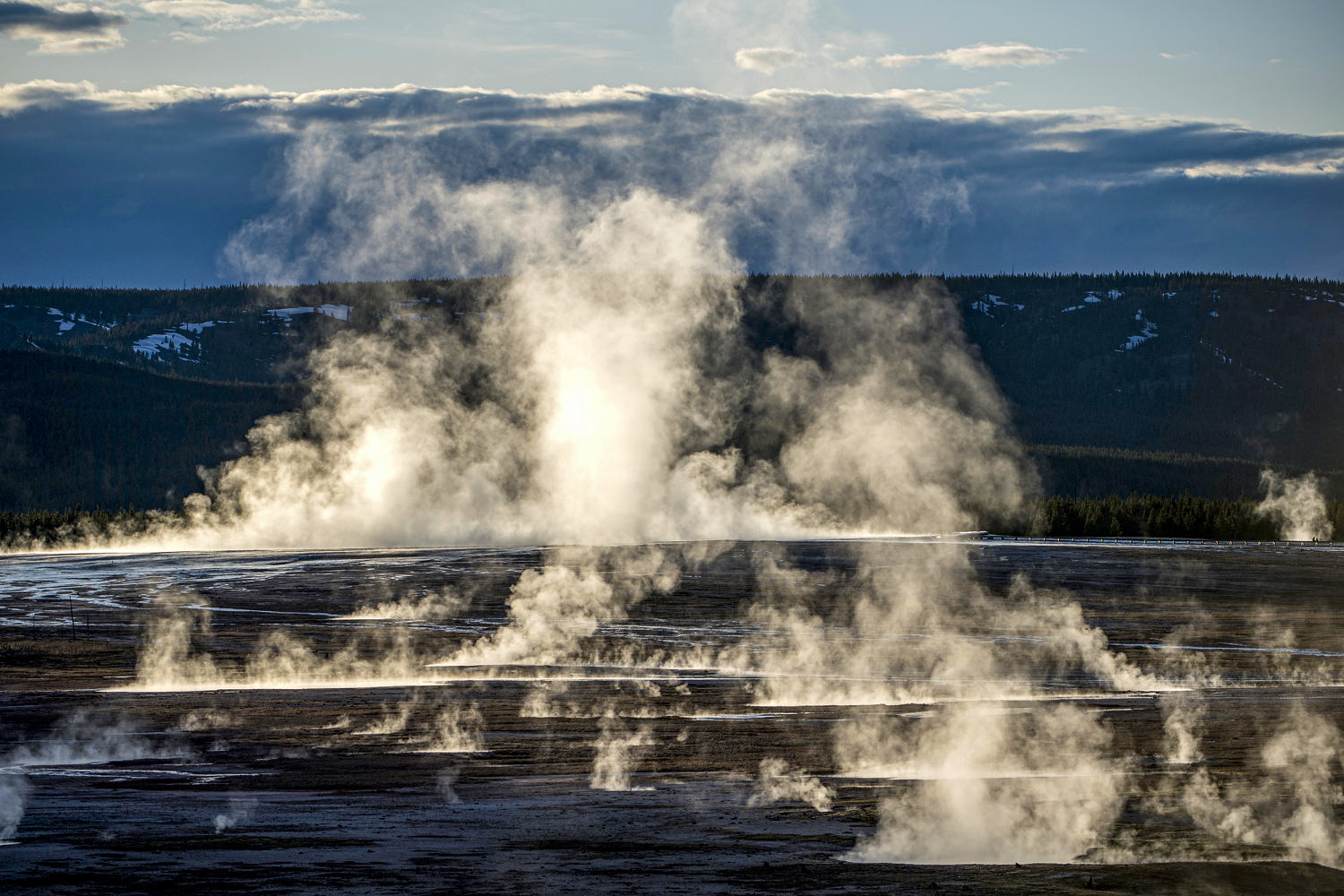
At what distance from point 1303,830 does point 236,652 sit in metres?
38.2

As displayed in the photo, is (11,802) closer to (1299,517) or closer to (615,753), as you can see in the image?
(615,753)

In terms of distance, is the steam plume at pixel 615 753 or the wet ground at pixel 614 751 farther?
the steam plume at pixel 615 753

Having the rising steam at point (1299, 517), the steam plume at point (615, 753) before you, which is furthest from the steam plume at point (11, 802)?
the rising steam at point (1299, 517)

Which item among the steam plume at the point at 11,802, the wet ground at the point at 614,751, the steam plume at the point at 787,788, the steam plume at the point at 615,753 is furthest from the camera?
the steam plume at the point at 615,753

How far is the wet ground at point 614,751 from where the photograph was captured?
18.4m

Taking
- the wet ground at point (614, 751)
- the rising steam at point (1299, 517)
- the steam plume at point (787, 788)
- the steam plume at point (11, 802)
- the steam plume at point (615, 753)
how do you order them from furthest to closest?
the rising steam at point (1299, 517) → the steam plume at point (615, 753) → the steam plume at point (787, 788) → the steam plume at point (11, 802) → the wet ground at point (614, 751)

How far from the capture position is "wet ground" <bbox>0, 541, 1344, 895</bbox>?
1841cm

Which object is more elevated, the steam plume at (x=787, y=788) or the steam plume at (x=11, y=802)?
the steam plume at (x=787, y=788)

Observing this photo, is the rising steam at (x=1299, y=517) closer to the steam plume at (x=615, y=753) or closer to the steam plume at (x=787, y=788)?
the steam plume at (x=615, y=753)

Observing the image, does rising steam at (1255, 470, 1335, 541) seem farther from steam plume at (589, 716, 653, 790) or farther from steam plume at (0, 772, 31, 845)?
steam plume at (0, 772, 31, 845)

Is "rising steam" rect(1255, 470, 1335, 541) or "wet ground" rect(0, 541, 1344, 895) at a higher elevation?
"wet ground" rect(0, 541, 1344, 895)

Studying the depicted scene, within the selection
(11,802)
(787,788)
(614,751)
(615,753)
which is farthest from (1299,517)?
(11,802)

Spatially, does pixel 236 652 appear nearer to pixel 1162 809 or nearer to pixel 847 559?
pixel 1162 809

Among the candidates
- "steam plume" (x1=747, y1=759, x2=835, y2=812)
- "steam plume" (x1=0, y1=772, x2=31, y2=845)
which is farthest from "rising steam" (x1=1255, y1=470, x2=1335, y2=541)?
"steam plume" (x1=0, y1=772, x2=31, y2=845)
